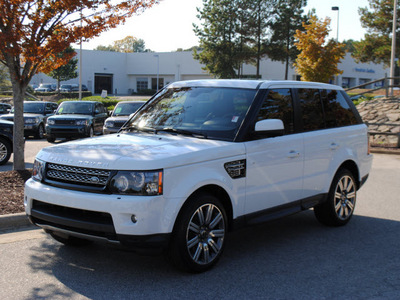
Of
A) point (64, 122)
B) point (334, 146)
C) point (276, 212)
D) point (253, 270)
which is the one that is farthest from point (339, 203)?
point (64, 122)

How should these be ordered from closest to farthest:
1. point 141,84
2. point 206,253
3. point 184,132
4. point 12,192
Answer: point 206,253, point 184,132, point 12,192, point 141,84

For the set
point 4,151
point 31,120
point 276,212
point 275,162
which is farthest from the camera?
point 31,120

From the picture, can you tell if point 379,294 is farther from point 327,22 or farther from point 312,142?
point 327,22

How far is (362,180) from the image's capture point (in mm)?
7332

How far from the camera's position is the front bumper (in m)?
4.33

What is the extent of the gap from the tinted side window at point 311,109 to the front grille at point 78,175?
286 cm

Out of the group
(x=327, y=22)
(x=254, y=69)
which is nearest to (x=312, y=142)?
(x=327, y=22)

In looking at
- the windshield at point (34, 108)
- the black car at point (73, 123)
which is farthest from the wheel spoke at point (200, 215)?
the windshield at point (34, 108)

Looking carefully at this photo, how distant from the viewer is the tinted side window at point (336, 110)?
267 inches

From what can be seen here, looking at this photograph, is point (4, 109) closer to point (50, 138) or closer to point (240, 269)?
point (50, 138)

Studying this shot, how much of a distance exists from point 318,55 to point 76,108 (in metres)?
14.5

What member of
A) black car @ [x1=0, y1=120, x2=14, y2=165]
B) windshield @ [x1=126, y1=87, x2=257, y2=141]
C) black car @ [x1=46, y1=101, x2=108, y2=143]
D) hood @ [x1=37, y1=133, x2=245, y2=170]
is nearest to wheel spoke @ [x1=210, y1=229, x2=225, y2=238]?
hood @ [x1=37, y1=133, x2=245, y2=170]

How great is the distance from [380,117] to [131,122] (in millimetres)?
15835

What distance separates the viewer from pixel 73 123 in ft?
61.2
